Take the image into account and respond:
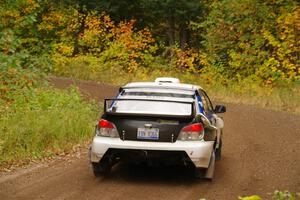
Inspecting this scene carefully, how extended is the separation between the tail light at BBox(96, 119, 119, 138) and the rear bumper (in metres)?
0.08

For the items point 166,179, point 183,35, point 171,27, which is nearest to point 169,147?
point 166,179

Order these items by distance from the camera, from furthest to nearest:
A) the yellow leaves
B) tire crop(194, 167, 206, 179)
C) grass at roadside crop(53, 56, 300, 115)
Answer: the yellow leaves
grass at roadside crop(53, 56, 300, 115)
tire crop(194, 167, 206, 179)

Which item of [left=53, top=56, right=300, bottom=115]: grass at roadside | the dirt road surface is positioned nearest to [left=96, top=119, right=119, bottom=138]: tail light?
the dirt road surface

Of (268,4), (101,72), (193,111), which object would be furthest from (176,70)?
(193,111)

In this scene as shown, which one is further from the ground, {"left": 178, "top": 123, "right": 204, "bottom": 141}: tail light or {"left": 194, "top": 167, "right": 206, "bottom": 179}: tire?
{"left": 178, "top": 123, "right": 204, "bottom": 141}: tail light

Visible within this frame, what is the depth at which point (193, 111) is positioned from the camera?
30.9 feet

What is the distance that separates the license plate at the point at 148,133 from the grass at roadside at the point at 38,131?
2.79m

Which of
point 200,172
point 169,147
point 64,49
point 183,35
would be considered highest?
point 183,35

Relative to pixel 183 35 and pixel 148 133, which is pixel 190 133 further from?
pixel 183 35

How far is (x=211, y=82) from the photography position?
29828 mm

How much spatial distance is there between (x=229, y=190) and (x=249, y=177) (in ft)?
3.70

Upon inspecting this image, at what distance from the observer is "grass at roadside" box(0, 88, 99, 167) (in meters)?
11.9

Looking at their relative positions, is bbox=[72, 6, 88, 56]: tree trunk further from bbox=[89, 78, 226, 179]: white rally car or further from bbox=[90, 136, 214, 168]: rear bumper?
bbox=[90, 136, 214, 168]: rear bumper

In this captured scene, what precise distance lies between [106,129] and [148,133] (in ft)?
2.37
